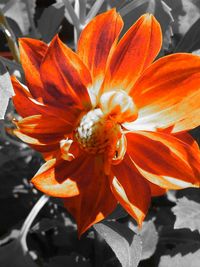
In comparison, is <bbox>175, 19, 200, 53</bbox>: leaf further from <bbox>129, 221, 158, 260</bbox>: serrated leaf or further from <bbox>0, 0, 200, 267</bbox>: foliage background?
<bbox>129, 221, 158, 260</bbox>: serrated leaf

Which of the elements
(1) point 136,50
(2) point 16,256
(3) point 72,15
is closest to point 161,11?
(3) point 72,15

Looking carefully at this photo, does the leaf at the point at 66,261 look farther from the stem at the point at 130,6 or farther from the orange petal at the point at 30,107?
the stem at the point at 130,6

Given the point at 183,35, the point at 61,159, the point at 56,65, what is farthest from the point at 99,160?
the point at 183,35

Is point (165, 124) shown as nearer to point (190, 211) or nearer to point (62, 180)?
point (62, 180)

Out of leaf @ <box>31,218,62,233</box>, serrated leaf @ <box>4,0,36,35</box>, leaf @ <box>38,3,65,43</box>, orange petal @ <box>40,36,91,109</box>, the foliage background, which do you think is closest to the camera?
orange petal @ <box>40,36,91,109</box>

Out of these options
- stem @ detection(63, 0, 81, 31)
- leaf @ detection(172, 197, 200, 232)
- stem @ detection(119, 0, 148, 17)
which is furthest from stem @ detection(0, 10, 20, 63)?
leaf @ detection(172, 197, 200, 232)

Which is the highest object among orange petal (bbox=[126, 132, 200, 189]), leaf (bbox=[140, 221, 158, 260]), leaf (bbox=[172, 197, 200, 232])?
orange petal (bbox=[126, 132, 200, 189])
